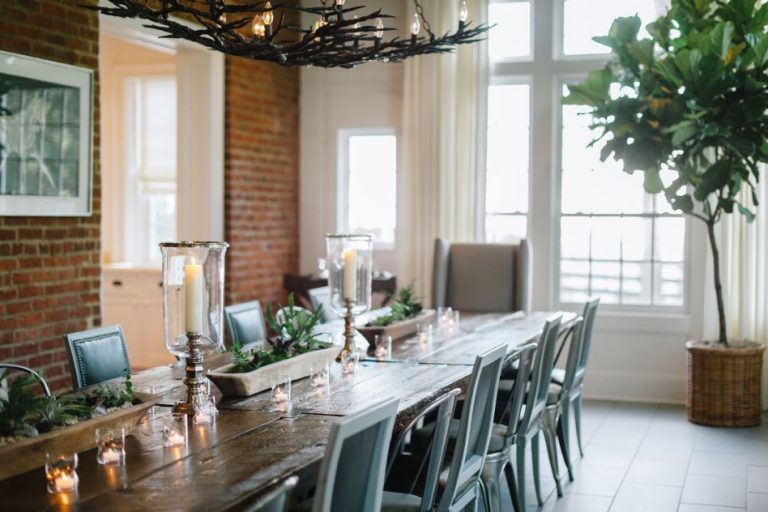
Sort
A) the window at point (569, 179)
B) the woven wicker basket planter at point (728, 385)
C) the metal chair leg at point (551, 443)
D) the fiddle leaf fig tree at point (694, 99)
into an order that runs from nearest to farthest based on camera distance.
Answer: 1. the metal chair leg at point (551, 443)
2. the fiddle leaf fig tree at point (694, 99)
3. the woven wicker basket planter at point (728, 385)
4. the window at point (569, 179)

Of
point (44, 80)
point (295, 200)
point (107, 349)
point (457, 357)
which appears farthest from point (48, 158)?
point (295, 200)

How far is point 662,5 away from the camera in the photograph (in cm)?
714

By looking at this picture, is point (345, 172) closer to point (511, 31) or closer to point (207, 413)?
point (511, 31)

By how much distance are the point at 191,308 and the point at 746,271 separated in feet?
16.4

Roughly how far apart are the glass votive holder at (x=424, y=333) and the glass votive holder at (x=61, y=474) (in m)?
2.61

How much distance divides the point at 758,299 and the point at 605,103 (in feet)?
5.93

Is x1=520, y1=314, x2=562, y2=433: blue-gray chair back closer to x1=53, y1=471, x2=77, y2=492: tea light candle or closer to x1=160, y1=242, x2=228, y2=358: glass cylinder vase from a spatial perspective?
x1=160, y1=242, x2=228, y2=358: glass cylinder vase

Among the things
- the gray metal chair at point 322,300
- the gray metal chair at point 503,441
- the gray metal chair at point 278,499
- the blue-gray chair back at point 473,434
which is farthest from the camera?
the gray metal chair at point 322,300

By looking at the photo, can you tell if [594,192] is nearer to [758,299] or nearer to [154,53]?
[758,299]

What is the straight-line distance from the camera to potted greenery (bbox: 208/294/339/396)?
3.26 meters

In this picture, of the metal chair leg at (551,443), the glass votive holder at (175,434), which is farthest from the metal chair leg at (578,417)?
the glass votive holder at (175,434)

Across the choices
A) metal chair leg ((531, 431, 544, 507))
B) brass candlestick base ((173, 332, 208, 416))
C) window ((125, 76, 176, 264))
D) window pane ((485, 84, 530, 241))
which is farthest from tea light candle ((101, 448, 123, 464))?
window ((125, 76, 176, 264))

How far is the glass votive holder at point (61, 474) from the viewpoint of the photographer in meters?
2.16

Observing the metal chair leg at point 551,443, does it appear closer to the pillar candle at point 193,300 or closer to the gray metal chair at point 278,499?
the pillar candle at point 193,300
